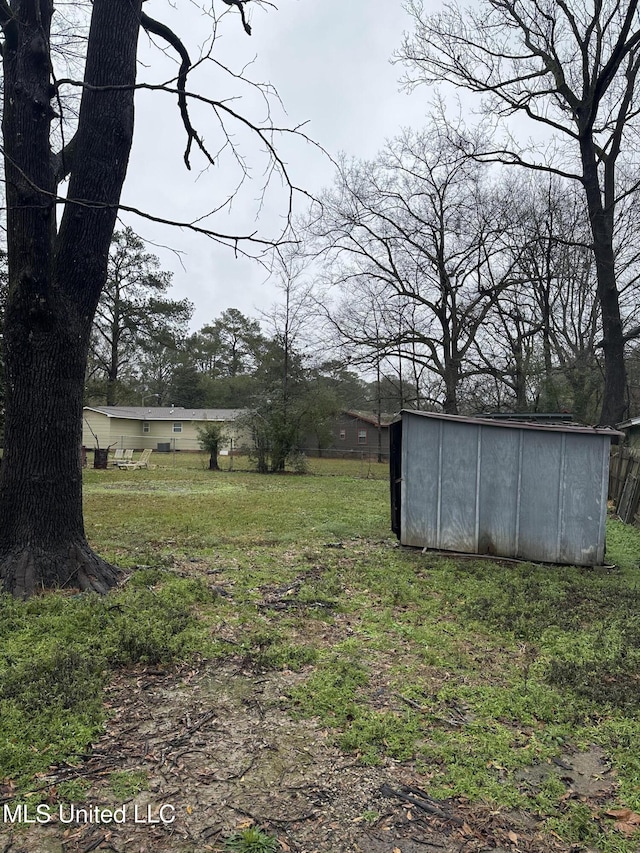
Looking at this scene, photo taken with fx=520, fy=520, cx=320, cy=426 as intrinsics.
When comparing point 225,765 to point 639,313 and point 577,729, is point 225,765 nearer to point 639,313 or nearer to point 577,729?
point 577,729

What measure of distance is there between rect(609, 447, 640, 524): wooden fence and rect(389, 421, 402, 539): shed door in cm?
509

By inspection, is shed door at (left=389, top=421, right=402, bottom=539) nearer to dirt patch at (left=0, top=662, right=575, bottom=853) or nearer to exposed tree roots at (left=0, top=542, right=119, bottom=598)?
exposed tree roots at (left=0, top=542, right=119, bottom=598)

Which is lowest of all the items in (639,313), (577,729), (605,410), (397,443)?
(577,729)

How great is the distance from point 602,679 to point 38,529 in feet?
14.0

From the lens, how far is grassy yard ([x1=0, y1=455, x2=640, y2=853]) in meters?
2.33

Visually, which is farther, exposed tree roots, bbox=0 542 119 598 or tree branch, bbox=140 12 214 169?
tree branch, bbox=140 12 214 169

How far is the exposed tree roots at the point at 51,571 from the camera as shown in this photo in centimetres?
405

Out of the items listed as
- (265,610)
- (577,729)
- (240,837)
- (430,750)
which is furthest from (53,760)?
(577,729)

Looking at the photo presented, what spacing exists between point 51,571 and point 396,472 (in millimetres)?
4911

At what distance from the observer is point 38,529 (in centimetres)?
427

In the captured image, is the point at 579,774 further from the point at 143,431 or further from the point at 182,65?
the point at 143,431

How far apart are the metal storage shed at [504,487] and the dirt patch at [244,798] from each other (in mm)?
4499

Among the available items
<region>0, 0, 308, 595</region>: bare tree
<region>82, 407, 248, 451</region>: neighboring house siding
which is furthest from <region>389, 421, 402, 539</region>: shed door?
<region>82, 407, 248, 451</region>: neighboring house siding

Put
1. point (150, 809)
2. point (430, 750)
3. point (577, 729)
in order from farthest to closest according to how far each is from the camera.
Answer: point (577, 729), point (430, 750), point (150, 809)
